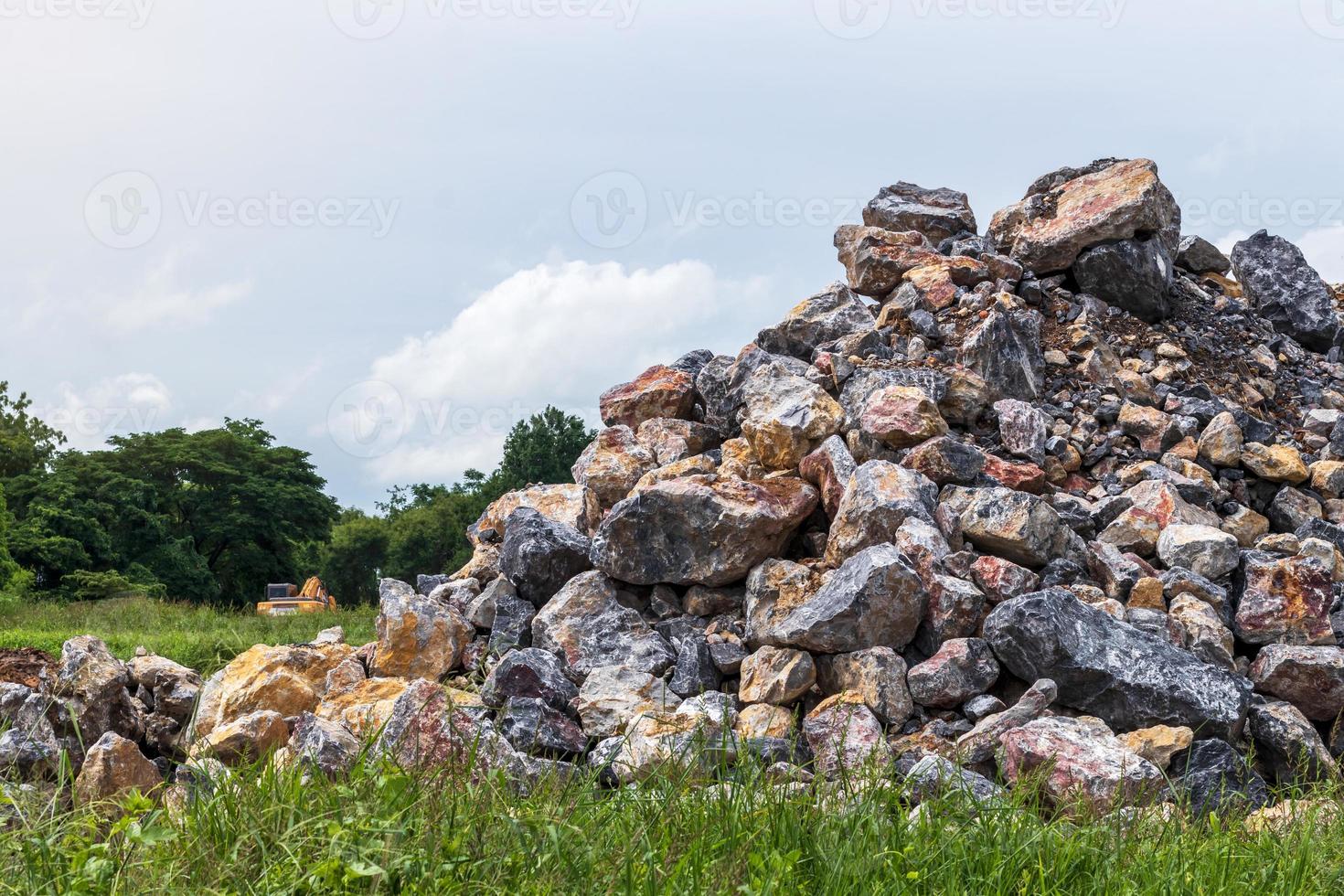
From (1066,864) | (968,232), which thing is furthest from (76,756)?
(968,232)

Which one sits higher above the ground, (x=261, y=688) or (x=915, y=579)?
(x=915, y=579)

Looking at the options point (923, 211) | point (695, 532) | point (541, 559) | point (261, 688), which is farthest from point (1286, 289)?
point (261, 688)

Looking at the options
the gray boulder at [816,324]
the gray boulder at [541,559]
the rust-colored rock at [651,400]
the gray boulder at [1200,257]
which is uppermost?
the gray boulder at [1200,257]

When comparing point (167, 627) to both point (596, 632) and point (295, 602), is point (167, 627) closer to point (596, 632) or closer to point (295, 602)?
point (295, 602)

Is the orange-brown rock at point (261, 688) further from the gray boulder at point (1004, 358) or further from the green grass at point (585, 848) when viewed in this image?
the gray boulder at point (1004, 358)

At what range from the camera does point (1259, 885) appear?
4262 millimetres

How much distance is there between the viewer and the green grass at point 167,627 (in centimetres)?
1352

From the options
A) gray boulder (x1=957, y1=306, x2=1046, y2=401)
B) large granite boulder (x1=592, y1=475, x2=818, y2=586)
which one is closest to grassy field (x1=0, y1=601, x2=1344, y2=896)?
large granite boulder (x1=592, y1=475, x2=818, y2=586)

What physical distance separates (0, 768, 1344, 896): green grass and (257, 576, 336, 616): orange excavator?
16820 mm

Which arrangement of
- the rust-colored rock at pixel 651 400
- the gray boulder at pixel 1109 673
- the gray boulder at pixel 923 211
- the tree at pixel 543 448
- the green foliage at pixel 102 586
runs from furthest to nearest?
the tree at pixel 543 448
the green foliage at pixel 102 586
the gray boulder at pixel 923 211
the rust-colored rock at pixel 651 400
the gray boulder at pixel 1109 673

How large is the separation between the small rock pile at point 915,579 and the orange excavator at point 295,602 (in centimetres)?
1187

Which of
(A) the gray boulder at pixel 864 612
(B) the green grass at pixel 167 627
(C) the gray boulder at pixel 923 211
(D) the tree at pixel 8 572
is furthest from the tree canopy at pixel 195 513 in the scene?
(A) the gray boulder at pixel 864 612

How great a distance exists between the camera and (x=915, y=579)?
7.57 meters

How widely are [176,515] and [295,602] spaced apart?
41.6ft
